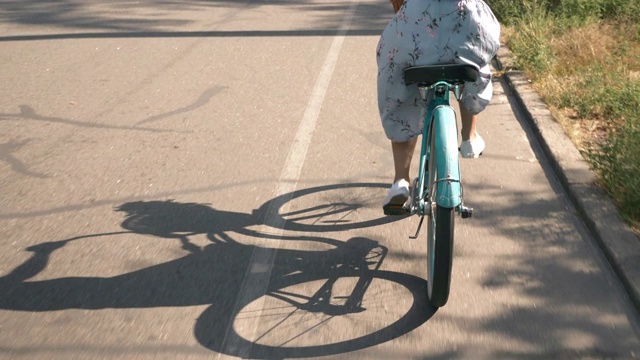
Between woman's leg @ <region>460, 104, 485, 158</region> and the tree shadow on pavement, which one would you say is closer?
woman's leg @ <region>460, 104, 485, 158</region>

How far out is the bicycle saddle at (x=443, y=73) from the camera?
4.64 meters

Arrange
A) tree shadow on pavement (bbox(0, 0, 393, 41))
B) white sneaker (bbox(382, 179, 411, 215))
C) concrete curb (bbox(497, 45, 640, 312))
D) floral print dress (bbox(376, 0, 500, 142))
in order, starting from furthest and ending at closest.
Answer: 1. tree shadow on pavement (bbox(0, 0, 393, 41))
2. white sneaker (bbox(382, 179, 411, 215))
3. concrete curb (bbox(497, 45, 640, 312))
4. floral print dress (bbox(376, 0, 500, 142))

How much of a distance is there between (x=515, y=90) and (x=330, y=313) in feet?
15.5

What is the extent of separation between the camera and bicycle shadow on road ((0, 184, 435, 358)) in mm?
4566

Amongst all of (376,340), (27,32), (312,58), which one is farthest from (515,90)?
(27,32)

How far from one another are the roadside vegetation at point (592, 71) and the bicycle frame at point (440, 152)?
4.76ft

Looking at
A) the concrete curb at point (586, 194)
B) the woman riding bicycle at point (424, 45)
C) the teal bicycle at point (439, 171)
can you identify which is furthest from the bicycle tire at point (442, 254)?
the concrete curb at point (586, 194)

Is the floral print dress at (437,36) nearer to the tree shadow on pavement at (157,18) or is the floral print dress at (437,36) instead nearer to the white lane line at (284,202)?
the white lane line at (284,202)

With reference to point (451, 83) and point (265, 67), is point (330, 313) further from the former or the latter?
point (265, 67)

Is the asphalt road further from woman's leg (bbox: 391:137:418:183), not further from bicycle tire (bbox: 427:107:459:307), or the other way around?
woman's leg (bbox: 391:137:418:183)

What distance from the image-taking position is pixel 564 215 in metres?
6.02

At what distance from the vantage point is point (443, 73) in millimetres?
4652

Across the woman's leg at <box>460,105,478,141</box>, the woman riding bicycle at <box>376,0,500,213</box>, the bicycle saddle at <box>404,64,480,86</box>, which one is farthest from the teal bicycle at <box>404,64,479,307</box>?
the woman's leg at <box>460,105,478,141</box>

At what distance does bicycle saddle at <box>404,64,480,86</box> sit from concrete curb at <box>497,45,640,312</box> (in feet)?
4.31
